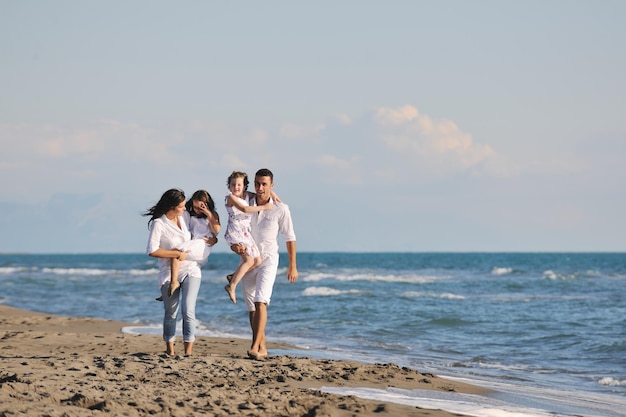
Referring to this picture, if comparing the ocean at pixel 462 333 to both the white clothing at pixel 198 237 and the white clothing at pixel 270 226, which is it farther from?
the white clothing at pixel 198 237

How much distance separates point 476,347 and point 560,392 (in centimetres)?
424

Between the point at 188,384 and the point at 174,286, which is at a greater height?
the point at 174,286

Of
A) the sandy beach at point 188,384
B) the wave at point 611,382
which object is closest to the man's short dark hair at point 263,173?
the sandy beach at point 188,384

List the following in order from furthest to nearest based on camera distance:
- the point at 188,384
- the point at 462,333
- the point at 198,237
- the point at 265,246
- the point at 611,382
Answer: the point at 462,333
the point at 611,382
the point at 265,246
the point at 198,237
the point at 188,384

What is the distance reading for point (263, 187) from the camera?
8055 mm

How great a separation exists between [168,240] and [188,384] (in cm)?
172

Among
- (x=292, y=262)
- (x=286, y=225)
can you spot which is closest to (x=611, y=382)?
(x=292, y=262)

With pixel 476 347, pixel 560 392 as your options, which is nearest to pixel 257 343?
pixel 560 392

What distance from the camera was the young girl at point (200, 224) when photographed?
8.09 m

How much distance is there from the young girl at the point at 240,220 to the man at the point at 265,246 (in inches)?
3.1

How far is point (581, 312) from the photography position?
62.8ft

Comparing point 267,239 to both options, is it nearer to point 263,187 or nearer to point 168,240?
point 263,187

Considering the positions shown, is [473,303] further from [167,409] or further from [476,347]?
[167,409]

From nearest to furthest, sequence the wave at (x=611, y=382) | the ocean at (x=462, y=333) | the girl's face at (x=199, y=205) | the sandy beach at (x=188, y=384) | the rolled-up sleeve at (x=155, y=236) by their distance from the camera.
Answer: the sandy beach at (x=188, y=384) → the rolled-up sleeve at (x=155, y=236) → the ocean at (x=462, y=333) → the girl's face at (x=199, y=205) → the wave at (x=611, y=382)
